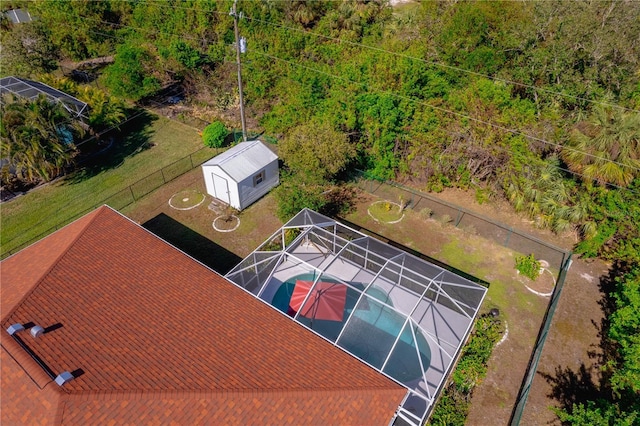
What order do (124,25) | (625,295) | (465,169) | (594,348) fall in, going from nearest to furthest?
1. (625,295)
2. (594,348)
3. (465,169)
4. (124,25)

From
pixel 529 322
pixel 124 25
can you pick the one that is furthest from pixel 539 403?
pixel 124 25

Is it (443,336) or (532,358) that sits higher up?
(443,336)

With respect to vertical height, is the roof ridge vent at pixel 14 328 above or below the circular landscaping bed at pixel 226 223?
above

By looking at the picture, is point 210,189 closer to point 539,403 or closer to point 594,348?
point 539,403

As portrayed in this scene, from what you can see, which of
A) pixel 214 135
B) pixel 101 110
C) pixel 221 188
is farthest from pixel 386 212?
pixel 101 110

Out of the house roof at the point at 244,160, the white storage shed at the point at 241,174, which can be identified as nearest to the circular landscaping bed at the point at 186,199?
the white storage shed at the point at 241,174

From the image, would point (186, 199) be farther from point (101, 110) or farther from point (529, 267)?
point (529, 267)

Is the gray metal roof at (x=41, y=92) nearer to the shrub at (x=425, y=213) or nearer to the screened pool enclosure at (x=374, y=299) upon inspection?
the screened pool enclosure at (x=374, y=299)

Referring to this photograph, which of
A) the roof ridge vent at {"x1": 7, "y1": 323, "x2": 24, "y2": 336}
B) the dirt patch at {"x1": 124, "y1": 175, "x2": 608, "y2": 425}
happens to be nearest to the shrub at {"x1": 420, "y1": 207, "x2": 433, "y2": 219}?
the dirt patch at {"x1": 124, "y1": 175, "x2": 608, "y2": 425}
